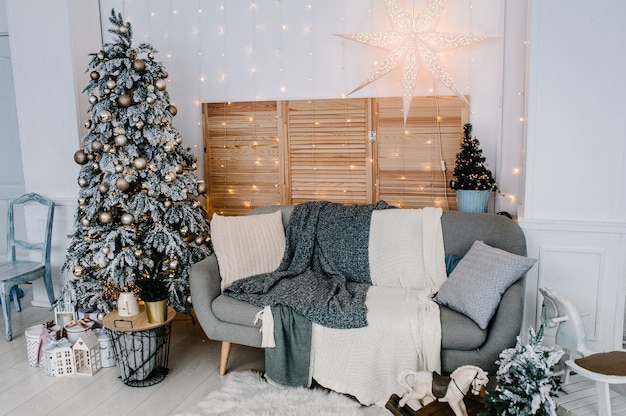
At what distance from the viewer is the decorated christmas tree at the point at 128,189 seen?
3238mm

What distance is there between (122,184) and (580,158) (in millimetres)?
2763

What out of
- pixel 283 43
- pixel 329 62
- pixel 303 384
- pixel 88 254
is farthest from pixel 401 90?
pixel 88 254

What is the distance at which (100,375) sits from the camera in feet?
9.66

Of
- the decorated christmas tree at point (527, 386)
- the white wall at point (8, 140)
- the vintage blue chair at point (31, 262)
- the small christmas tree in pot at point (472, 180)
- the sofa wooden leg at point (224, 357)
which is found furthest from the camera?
the white wall at point (8, 140)

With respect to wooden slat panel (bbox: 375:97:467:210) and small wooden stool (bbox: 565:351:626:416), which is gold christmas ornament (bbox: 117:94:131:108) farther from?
small wooden stool (bbox: 565:351:626:416)

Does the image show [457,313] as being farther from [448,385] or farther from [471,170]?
[471,170]

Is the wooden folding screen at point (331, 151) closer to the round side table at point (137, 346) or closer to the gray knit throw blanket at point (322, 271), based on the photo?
the gray knit throw blanket at point (322, 271)

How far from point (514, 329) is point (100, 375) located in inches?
91.8

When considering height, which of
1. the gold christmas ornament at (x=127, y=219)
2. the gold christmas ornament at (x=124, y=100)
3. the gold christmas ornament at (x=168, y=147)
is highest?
the gold christmas ornament at (x=124, y=100)

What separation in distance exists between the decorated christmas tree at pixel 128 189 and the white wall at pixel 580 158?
7.32 feet

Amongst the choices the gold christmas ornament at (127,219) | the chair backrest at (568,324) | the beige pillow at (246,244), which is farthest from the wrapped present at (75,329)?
the chair backrest at (568,324)

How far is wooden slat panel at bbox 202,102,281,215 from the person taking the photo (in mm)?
3863

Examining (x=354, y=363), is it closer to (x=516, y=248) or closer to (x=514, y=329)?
(x=514, y=329)

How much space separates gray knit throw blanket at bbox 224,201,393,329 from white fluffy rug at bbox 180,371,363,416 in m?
0.37
